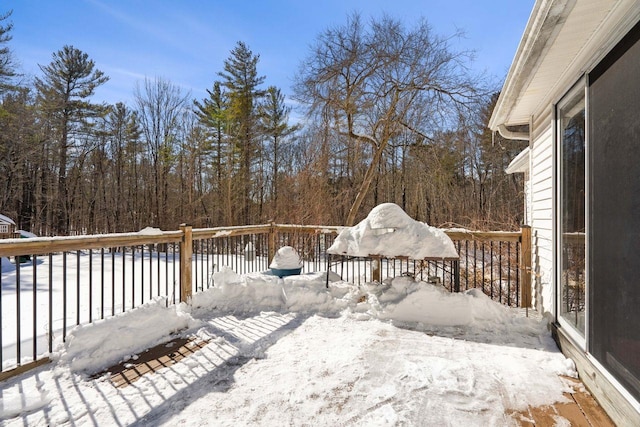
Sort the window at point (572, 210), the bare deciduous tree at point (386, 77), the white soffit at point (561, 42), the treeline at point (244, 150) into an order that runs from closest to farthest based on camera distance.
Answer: the white soffit at point (561, 42), the window at point (572, 210), the bare deciduous tree at point (386, 77), the treeline at point (244, 150)

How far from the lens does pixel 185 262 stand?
3.63m

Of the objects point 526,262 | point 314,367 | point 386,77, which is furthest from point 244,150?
point 314,367

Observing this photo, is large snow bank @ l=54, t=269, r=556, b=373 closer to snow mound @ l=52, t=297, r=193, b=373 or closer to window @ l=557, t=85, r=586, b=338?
snow mound @ l=52, t=297, r=193, b=373

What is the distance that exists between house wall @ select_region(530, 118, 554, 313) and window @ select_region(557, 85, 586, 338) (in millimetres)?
239

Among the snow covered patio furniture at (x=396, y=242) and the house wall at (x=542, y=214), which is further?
the snow covered patio furniture at (x=396, y=242)

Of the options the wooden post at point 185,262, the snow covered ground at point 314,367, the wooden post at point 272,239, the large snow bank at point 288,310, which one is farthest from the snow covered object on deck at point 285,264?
the wooden post at point 185,262

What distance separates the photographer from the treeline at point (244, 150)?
29.8 feet

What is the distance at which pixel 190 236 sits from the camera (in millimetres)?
3678

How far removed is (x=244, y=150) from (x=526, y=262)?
12.1 meters

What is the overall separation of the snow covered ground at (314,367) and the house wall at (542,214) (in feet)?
1.24

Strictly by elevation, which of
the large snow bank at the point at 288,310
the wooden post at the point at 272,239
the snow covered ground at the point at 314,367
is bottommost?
the snow covered ground at the point at 314,367

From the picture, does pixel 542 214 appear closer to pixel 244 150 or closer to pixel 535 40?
pixel 535 40

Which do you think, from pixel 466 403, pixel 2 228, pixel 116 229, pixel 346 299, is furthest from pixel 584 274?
pixel 116 229

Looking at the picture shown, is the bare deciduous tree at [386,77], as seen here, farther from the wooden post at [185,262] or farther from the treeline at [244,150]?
the wooden post at [185,262]
